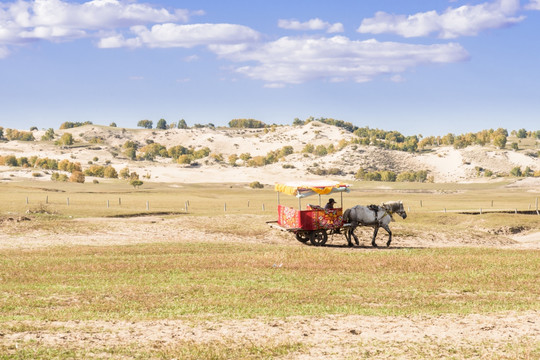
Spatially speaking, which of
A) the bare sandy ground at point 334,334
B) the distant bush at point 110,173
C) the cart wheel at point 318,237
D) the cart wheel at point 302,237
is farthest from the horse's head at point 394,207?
the distant bush at point 110,173

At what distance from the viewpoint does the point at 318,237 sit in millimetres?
36906

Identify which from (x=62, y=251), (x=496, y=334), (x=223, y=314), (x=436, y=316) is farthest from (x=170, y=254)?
(x=496, y=334)

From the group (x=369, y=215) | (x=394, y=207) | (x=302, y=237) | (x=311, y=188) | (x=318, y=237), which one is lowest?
(x=302, y=237)

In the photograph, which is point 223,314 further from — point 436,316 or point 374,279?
point 374,279

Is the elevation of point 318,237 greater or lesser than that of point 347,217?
lesser

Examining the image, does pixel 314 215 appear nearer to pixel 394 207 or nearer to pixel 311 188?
pixel 311 188

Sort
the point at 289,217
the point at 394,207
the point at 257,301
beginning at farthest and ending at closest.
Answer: the point at 289,217 < the point at 394,207 < the point at 257,301

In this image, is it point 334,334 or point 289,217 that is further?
point 289,217

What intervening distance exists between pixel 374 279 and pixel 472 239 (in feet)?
72.8

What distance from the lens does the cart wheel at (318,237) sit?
1442 inches

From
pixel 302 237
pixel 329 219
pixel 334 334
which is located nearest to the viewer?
pixel 334 334

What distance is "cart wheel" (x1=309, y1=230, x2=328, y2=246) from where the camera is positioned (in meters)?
36.6

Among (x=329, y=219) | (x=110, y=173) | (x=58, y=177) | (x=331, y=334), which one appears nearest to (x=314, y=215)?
(x=329, y=219)

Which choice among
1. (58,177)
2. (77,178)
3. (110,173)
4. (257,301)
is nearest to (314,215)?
(257,301)
